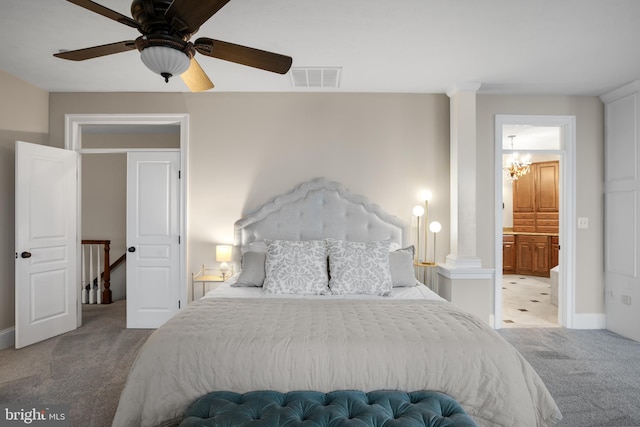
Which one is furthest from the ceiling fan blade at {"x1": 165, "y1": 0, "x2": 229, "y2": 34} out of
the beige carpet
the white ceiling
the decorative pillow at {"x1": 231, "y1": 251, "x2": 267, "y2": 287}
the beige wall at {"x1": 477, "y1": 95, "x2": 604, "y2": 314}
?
the beige wall at {"x1": 477, "y1": 95, "x2": 604, "y2": 314}

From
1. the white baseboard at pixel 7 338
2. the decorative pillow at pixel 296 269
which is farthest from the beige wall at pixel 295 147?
the white baseboard at pixel 7 338

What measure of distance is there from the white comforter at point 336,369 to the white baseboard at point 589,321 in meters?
2.85

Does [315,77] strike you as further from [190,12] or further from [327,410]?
[327,410]

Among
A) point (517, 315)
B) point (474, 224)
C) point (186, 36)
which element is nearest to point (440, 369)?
point (186, 36)

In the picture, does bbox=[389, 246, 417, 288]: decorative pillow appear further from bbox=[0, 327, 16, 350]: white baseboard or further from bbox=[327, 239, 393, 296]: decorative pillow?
bbox=[0, 327, 16, 350]: white baseboard

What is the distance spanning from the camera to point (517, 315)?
4629 mm

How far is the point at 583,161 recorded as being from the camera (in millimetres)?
4172

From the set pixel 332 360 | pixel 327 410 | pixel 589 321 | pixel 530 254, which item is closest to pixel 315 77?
pixel 332 360

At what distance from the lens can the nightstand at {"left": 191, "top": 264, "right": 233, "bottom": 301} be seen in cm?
381

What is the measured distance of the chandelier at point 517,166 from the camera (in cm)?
697

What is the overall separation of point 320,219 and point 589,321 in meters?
3.26

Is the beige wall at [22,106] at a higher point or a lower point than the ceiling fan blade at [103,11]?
higher

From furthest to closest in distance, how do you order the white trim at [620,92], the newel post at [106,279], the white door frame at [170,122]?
the newel post at [106,279]
the white door frame at [170,122]
the white trim at [620,92]

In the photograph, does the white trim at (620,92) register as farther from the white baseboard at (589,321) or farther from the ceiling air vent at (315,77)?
the ceiling air vent at (315,77)
